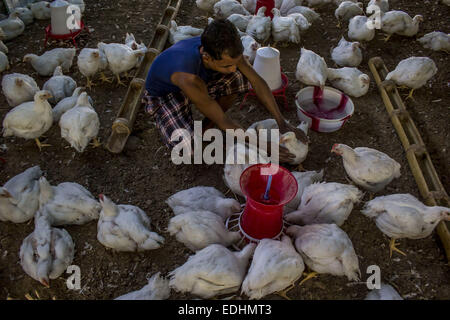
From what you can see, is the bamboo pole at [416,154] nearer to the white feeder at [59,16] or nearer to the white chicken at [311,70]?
the white chicken at [311,70]

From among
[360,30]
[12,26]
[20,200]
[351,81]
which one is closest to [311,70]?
[351,81]

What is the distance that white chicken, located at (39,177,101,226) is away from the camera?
2527 mm

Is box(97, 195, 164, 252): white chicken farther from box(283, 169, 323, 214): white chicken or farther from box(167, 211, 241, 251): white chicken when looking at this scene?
box(283, 169, 323, 214): white chicken

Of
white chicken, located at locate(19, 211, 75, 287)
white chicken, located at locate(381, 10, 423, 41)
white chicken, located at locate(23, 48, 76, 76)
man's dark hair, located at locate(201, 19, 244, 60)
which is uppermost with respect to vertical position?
man's dark hair, located at locate(201, 19, 244, 60)

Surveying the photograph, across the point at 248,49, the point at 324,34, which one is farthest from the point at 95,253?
the point at 324,34

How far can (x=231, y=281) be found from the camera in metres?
2.07

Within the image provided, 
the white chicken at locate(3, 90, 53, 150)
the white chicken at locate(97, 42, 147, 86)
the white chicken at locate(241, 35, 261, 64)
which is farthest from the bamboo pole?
the white chicken at locate(3, 90, 53, 150)

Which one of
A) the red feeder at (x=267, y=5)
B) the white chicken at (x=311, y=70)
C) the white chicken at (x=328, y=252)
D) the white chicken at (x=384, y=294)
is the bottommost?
the white chicken at (x=384, y=294)

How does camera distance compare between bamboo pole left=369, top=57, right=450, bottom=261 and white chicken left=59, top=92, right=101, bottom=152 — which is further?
white chicken left=59, top=92, right=101, bottom=152

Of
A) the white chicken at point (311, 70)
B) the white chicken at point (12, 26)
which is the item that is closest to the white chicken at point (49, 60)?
the white chicken at point (12, 26)

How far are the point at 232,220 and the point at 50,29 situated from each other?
3.88m

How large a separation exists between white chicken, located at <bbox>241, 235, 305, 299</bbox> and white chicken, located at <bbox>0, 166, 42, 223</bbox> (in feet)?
5.60

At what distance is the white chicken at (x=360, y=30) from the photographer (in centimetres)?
471

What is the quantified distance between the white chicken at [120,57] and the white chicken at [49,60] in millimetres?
520
